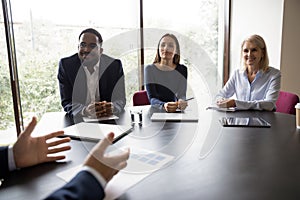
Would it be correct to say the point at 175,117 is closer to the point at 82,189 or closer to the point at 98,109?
the point at 98,109

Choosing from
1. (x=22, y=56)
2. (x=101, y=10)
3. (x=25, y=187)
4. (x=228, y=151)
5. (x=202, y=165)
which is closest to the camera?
(x=25, y=187)

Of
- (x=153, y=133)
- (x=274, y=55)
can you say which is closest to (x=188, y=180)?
(x=153, y=133)

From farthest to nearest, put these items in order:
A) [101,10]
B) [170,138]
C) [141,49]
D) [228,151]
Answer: [141,49] → [101,10] → [170,138] → [228,151]

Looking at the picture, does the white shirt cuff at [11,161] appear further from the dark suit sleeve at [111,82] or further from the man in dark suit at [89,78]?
the dark suit sleeve at [111,82]

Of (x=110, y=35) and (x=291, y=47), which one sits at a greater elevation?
(x=110, y=35)

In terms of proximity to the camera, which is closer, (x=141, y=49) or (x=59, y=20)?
(x=59, y=20)

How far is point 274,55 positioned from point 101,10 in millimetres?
2137

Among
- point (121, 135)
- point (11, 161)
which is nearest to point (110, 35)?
point (121, 135)

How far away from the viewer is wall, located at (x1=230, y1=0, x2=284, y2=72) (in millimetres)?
2916

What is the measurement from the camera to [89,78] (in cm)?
202

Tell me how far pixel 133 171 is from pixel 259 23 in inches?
116

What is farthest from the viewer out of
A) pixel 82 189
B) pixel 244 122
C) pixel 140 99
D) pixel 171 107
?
pixel 140 99

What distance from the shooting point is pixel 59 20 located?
270cm

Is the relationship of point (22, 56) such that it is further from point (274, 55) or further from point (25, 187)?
point (274, 55)
